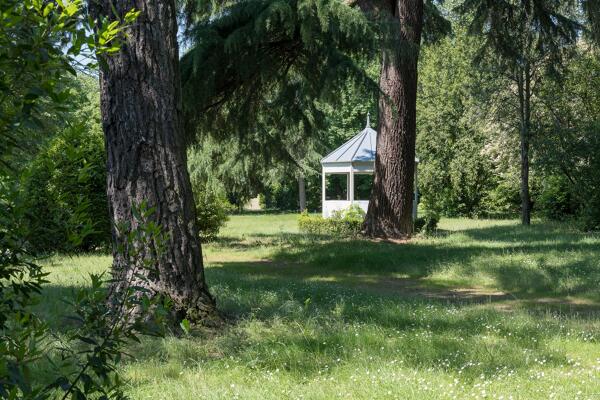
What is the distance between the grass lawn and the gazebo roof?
A: 16.1 meters

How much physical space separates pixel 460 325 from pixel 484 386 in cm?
198

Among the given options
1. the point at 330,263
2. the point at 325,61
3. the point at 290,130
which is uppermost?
the point at 325,61

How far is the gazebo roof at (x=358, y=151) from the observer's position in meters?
26.0

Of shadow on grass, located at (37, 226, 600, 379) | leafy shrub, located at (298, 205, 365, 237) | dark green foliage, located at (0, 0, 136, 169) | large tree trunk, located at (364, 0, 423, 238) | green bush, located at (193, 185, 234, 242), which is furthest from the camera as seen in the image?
leafy shrub, located at (298, 205, 365, 237)

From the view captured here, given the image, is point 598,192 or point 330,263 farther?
point 598,192

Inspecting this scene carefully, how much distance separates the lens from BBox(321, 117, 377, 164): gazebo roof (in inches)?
1024

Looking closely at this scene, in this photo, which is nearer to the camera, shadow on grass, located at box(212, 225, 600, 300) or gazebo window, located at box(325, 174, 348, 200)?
shadow on grass, located at box(212, 225, 600, 300)

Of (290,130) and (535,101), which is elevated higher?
(535,101)

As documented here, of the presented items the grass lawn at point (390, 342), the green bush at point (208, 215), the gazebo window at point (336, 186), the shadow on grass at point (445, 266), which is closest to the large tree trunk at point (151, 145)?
the grass lawn at point (390, 342)

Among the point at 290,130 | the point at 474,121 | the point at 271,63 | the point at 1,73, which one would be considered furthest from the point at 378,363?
the point at 474,121

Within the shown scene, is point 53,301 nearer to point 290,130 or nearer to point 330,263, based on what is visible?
point 330,263

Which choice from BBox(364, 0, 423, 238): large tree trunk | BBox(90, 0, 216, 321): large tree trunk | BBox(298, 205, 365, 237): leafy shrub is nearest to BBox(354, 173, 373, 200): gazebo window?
BBox(298, 205, 365, 237): leafy shrub

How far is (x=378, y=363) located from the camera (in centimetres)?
422

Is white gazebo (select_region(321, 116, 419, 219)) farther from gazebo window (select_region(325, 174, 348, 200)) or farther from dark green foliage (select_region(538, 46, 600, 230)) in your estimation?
gazebo window (select_region(325, 174, 348, 200))
